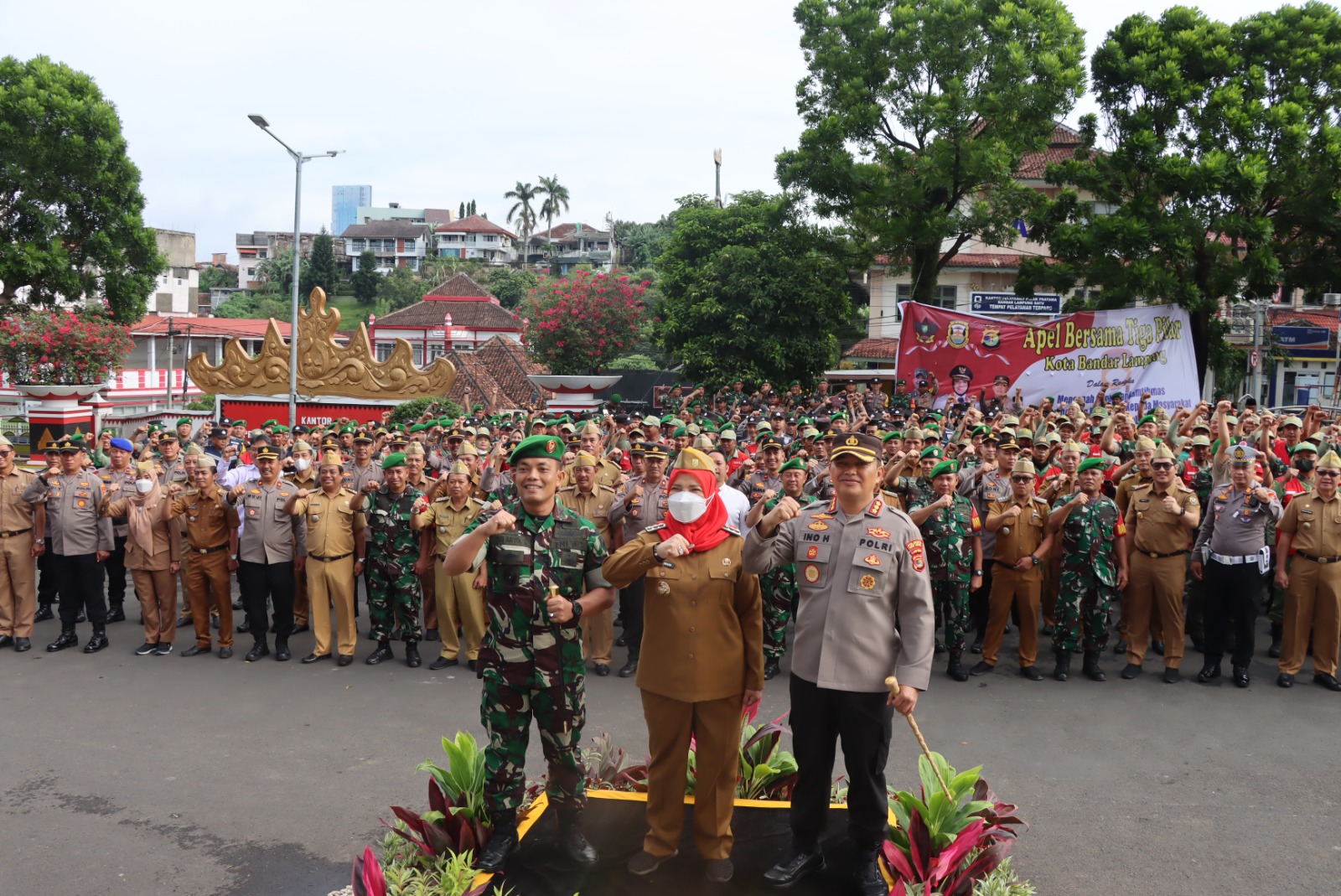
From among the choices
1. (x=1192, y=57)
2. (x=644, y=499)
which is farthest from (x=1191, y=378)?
(x=644, y=499)

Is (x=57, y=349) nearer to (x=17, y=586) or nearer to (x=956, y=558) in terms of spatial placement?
(x=17, y=586)

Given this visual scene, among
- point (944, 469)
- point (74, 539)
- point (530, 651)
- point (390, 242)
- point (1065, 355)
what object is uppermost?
point (390, 242)

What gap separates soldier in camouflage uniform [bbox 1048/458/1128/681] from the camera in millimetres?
7707

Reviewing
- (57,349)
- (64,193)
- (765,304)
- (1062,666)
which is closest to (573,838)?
(1062,666)

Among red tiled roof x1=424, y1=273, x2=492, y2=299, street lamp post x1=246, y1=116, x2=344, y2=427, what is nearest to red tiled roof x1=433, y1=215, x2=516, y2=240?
red tiled roof x1=424, y1=273, x2=492, y2=299

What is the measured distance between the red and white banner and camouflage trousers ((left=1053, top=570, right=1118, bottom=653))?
985 cm

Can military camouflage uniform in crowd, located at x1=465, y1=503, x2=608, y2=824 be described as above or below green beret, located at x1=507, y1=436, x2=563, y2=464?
below

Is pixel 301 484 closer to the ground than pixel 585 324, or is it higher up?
closer to the ground

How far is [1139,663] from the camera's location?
7934mm

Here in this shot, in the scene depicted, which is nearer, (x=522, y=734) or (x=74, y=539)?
(x=522, y=734)

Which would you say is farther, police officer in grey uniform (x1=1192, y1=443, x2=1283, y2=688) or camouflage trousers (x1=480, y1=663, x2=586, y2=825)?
police officer in grey uniform (x1=1192, y1=443, x2=1283, y2=688)

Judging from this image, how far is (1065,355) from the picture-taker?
17.4 m

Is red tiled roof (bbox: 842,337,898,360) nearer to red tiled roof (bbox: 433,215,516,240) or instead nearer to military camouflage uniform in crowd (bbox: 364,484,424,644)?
military camouflage uniform in crowd (bbox: 364,484,424,644)

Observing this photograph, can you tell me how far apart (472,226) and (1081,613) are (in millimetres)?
86950
